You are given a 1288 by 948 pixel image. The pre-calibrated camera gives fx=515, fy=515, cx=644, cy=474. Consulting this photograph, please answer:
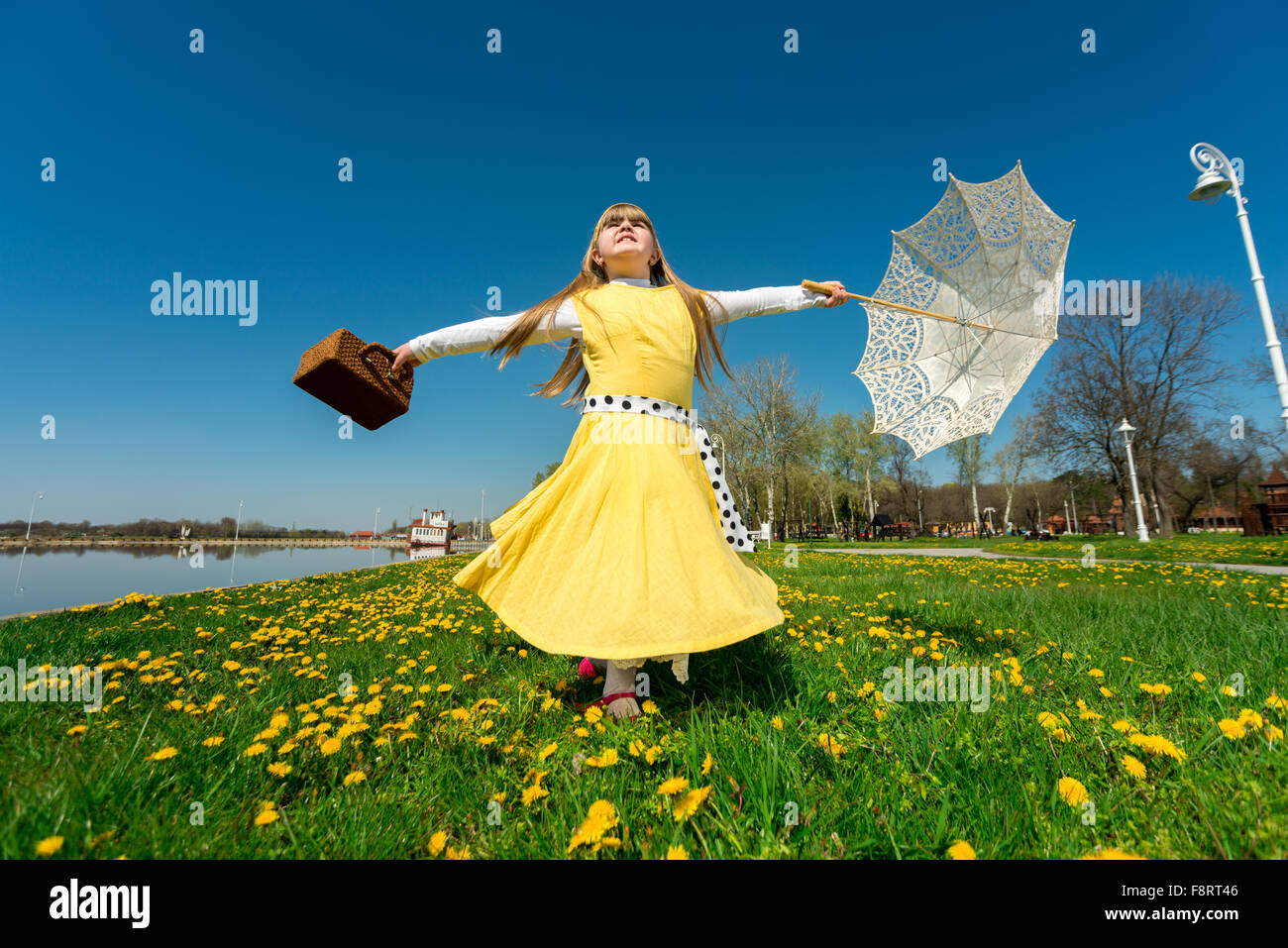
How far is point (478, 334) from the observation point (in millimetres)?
3080

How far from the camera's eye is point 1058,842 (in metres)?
1.49

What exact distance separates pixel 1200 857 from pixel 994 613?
4.04 meters

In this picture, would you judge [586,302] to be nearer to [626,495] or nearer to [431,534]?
[626,495]

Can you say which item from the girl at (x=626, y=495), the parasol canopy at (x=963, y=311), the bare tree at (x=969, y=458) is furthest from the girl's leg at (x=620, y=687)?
the bare tree at (x=969, y=458)

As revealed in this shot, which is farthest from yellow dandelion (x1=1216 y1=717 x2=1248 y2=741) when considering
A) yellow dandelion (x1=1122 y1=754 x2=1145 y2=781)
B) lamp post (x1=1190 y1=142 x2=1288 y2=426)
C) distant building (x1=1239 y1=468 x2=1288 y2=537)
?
distant building (x1=1239 y1=468 x2=1288 y2=537)

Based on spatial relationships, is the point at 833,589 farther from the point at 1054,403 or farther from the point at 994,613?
the point at 1054,403

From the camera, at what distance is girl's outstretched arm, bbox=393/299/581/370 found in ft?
10.1

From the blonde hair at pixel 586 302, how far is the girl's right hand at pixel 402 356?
468 millimetres

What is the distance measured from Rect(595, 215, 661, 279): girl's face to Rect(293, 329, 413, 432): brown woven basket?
147 centimetres

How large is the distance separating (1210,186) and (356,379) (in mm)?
15911

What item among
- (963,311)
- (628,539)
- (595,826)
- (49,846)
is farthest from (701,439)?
(49,846)

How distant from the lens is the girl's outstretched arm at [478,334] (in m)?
3.08

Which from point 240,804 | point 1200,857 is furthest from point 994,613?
point 240,804

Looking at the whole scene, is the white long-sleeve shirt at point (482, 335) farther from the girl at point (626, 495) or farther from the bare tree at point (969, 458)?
the bare tree at point (969, 458)
